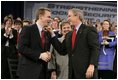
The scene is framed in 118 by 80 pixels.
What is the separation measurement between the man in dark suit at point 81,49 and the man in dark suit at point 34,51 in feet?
1.20

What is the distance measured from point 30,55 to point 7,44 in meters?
2.95

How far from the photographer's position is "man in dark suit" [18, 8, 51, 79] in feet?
21.4

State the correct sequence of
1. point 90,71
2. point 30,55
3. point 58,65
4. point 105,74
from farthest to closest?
1. point 105,74
2. point 58,65
3. point 30,55
4. point 90,71

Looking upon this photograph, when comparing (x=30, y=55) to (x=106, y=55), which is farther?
(x=106, y=55)

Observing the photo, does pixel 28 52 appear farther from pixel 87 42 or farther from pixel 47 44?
pixel 87 42

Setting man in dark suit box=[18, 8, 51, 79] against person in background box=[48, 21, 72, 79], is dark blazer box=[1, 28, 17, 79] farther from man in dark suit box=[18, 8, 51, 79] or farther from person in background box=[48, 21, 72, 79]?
man in dark suit box=[18, 8, 51, 79]

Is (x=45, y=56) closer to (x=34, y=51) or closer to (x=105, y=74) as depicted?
(x=34, y=51)

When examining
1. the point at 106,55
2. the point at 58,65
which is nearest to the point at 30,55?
the point at 58,65

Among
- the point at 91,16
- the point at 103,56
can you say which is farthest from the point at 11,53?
the point at 91,16

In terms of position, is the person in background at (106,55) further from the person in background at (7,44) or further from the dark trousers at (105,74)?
the person in background at (7,44)

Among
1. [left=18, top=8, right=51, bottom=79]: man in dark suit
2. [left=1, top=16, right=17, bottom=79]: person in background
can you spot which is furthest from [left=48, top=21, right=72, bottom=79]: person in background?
[left=1, top=16, right=17, bottom=79]: person in background

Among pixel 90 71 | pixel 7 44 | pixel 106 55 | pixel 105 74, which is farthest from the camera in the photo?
pixel 7 44

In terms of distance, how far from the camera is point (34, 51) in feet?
21.4

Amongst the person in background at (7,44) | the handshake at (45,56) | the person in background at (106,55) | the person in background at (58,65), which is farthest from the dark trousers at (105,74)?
the handshake at (45,56)
